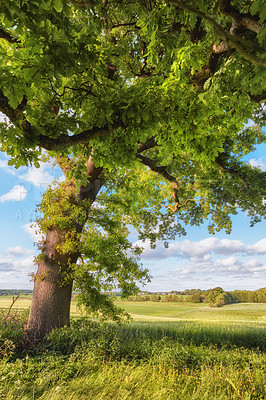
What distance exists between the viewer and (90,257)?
32.2 ft

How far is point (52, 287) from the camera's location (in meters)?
9.48

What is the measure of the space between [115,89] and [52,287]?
6.89 meters

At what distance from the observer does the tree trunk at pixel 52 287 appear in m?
9.23

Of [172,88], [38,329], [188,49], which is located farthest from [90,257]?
[188,49]

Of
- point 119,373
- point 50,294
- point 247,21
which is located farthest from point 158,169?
point 247,21

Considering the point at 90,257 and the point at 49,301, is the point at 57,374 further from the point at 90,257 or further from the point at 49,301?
the point at 90,257

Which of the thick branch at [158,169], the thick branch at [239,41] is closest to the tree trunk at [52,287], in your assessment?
the thick branch at [158,169]

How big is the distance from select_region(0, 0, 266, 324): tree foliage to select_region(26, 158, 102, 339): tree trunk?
6.2 inches

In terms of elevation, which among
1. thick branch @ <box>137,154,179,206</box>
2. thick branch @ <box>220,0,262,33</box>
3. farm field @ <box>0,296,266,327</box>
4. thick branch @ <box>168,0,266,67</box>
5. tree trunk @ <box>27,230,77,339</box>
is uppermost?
thick branch @ <box>137,154,179,206</box>

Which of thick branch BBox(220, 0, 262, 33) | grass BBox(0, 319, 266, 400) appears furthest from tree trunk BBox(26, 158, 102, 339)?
thick branch BBox(220, 0, 262, 33)

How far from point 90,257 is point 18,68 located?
6.86m

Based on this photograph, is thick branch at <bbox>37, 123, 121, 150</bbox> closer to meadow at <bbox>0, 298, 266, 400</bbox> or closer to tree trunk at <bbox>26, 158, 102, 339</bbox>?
tree trunk at <bbox>26, 158, 102, 339</bbox>

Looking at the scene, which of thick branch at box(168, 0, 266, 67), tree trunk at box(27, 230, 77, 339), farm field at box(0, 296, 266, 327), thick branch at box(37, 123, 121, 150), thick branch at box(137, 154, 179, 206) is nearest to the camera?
thick branch at box(168, 0, 266, 67)

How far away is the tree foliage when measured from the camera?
3924 millimetres
